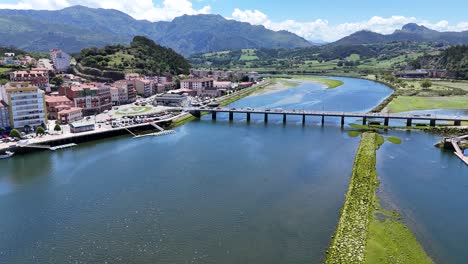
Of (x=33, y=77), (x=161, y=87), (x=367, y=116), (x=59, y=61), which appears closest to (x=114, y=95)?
(x=33, y=77)

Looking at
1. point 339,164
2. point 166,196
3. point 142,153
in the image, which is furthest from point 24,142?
point 339,164

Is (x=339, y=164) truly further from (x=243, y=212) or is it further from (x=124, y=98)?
(x=124, y=98)

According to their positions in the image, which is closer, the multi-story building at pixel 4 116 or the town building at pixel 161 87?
the multi-story building at pixel 4 116

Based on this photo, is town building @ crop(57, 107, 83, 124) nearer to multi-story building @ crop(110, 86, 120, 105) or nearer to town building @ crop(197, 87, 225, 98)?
multi-story building @ crop(110, 86, 120, 105)

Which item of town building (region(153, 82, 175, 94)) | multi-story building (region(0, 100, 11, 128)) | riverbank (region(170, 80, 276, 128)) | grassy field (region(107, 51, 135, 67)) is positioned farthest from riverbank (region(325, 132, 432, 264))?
grassy field (region(107, 51, 135, 67))

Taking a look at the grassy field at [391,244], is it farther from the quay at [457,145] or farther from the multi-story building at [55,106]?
the multi-story building at [55,106]

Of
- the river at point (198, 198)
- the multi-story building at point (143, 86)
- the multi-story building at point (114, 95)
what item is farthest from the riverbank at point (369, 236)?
the multi-story building at point (143, 86)

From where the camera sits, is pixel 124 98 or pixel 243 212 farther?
pixel 124 98

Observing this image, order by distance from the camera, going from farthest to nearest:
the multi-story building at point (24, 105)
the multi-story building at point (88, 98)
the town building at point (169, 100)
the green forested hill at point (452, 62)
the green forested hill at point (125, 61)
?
the green forested hill at point (452, 62) < the green forested hill at point (125, 61) < the town building at point (169, 100) < the multi-story building at point (88, 98) < the multi-story building at point (24, 105)
